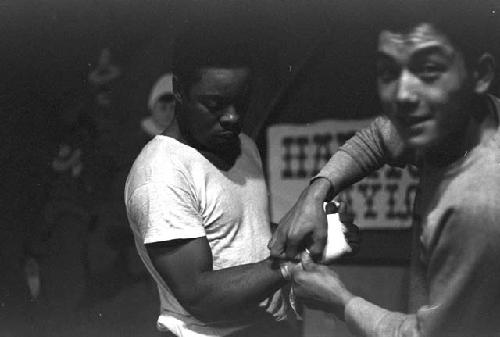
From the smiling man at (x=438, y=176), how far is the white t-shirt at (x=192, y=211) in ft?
0.61

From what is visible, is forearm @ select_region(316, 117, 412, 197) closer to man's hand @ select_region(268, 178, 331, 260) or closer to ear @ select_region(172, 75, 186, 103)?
man's hand @ select_region(268, 178, 331, 260)

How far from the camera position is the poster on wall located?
3.20 meters

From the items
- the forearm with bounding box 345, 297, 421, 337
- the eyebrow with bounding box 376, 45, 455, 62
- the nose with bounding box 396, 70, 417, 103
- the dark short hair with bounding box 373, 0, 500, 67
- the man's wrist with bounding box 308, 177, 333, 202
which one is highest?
the dark short hair with bounding box 373, 0, 500, 67

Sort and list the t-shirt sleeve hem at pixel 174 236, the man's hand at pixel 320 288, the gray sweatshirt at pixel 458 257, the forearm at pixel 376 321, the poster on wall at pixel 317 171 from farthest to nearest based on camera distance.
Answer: the poster on wall at pixel 317 171 → the t-shirt sleeve hem at pixel 174 236 → the man's hand at pixel 320 288 → the forearm at pixel 376 321 → the gray sweatshirt at pixel 458 257

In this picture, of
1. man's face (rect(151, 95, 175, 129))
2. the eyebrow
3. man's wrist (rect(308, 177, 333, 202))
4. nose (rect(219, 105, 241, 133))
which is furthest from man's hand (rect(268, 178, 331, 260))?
man's face (rect(151, 95, 175, 129))

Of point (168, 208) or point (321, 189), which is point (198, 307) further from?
point (321, 189)

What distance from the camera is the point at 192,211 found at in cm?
286

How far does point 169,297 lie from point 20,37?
4.13 ft

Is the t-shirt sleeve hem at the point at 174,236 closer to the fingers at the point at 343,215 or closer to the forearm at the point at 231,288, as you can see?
the forearm at the point at 231,288

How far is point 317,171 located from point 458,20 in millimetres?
888

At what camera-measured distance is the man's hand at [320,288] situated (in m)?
2.70

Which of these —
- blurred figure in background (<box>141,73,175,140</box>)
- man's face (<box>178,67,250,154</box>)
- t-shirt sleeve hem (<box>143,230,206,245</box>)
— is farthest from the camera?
blurred figure in background (<box>141,73,175,140</box>)

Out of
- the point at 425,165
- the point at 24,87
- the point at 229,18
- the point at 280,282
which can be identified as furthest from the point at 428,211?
the point at 24,87

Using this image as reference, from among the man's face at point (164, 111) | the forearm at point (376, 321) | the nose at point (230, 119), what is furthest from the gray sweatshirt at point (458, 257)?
the man's face at point (164, 111)
